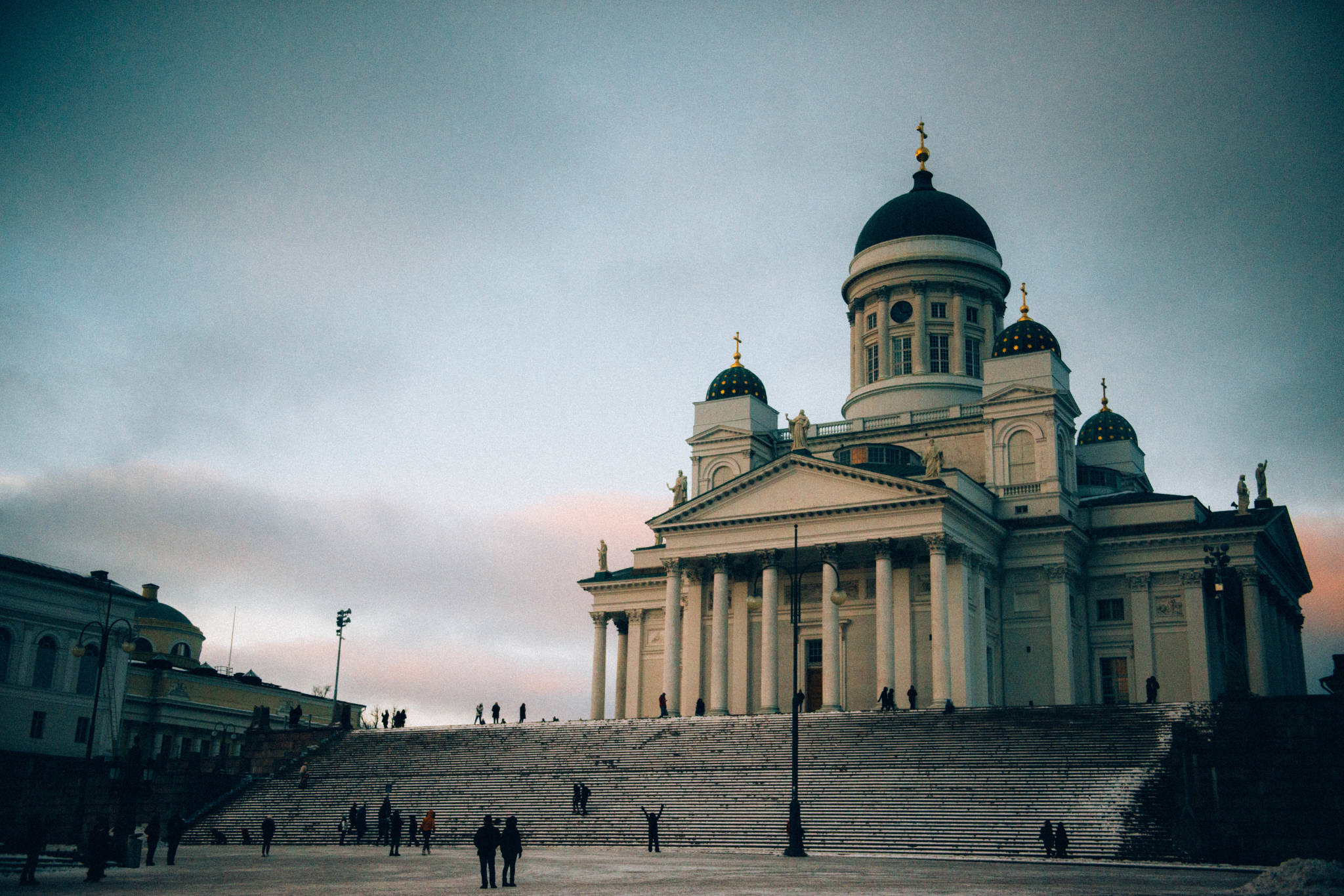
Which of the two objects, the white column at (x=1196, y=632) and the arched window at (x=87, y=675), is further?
the arched window at (x=87, y=675)

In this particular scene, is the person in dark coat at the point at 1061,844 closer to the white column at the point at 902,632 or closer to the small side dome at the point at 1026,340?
the white column at the point at 902,632

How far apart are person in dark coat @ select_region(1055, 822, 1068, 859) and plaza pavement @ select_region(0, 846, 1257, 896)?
113 cm

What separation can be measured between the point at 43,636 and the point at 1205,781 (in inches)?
1913

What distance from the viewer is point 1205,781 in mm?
35094

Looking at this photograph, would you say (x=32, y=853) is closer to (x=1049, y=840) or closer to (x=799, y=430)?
(x=1049, y=840)

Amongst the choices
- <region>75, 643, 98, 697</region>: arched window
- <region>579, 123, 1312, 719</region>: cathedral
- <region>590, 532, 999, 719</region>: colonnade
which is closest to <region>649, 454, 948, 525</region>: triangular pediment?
<region>579, 123, 1312, 719</region>: cathedral

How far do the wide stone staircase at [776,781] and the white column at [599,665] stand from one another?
1625cm

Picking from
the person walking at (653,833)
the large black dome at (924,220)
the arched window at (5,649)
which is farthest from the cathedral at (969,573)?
the arched window at (5,649)

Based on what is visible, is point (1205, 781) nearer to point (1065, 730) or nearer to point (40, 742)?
point (1065, 730)

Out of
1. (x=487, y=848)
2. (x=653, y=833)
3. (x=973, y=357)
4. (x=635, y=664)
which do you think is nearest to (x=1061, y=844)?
(x=653, y=833)

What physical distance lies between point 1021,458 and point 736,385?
Result: 15.8 m

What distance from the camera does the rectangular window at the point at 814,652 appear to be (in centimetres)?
5725

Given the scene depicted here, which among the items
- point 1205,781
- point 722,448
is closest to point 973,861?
point 1205,781

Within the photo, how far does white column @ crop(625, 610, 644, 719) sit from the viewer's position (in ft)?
217
